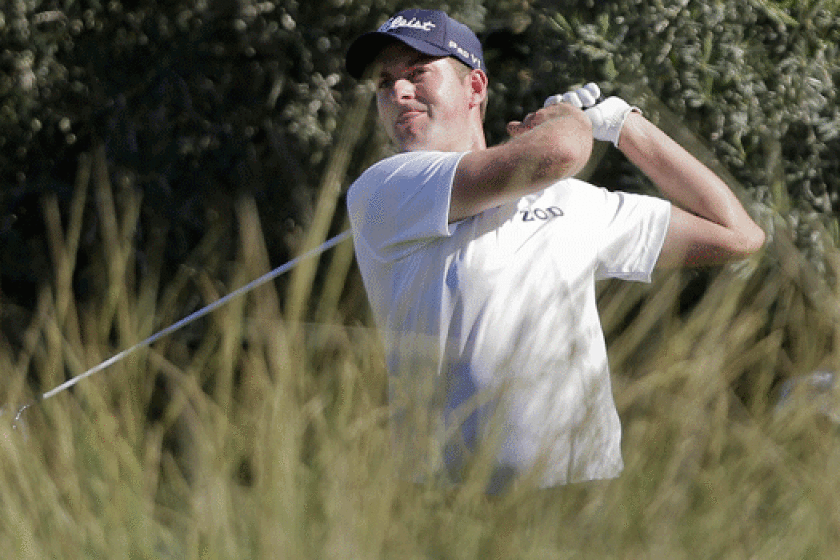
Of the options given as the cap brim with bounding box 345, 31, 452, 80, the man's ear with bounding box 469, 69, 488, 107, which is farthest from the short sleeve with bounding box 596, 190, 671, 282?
the cap brim with bounding box 345, 31, 452, 80

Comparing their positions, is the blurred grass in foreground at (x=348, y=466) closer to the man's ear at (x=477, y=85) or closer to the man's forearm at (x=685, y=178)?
the man's forearm at (x=685, y=178)

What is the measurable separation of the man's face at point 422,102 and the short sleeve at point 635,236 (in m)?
0.47

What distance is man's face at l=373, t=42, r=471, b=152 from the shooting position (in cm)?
287

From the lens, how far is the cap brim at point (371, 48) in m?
2.92

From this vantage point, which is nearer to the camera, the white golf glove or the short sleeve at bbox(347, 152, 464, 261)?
the short sleeve at bbox(347, 152, 464, 261)

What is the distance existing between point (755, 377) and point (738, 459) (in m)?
0.43

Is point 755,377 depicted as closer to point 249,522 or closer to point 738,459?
point 738,459

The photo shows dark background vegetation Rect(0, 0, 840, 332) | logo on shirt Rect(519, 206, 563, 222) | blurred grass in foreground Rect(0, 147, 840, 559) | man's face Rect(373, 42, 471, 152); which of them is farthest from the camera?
dark background vegetation Rect(0, 0, 840, 332)

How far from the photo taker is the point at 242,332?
2.16 m

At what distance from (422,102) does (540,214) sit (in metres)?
0.52

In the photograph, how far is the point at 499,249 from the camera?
8.30 feet

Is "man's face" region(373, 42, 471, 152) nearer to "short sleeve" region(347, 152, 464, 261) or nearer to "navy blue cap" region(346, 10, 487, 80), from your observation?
"navy blue cap" region(346, 10, 487, 80)

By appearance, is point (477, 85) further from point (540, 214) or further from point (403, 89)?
point (540, 214)

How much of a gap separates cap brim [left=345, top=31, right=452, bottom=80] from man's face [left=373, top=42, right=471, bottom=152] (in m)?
0.04
